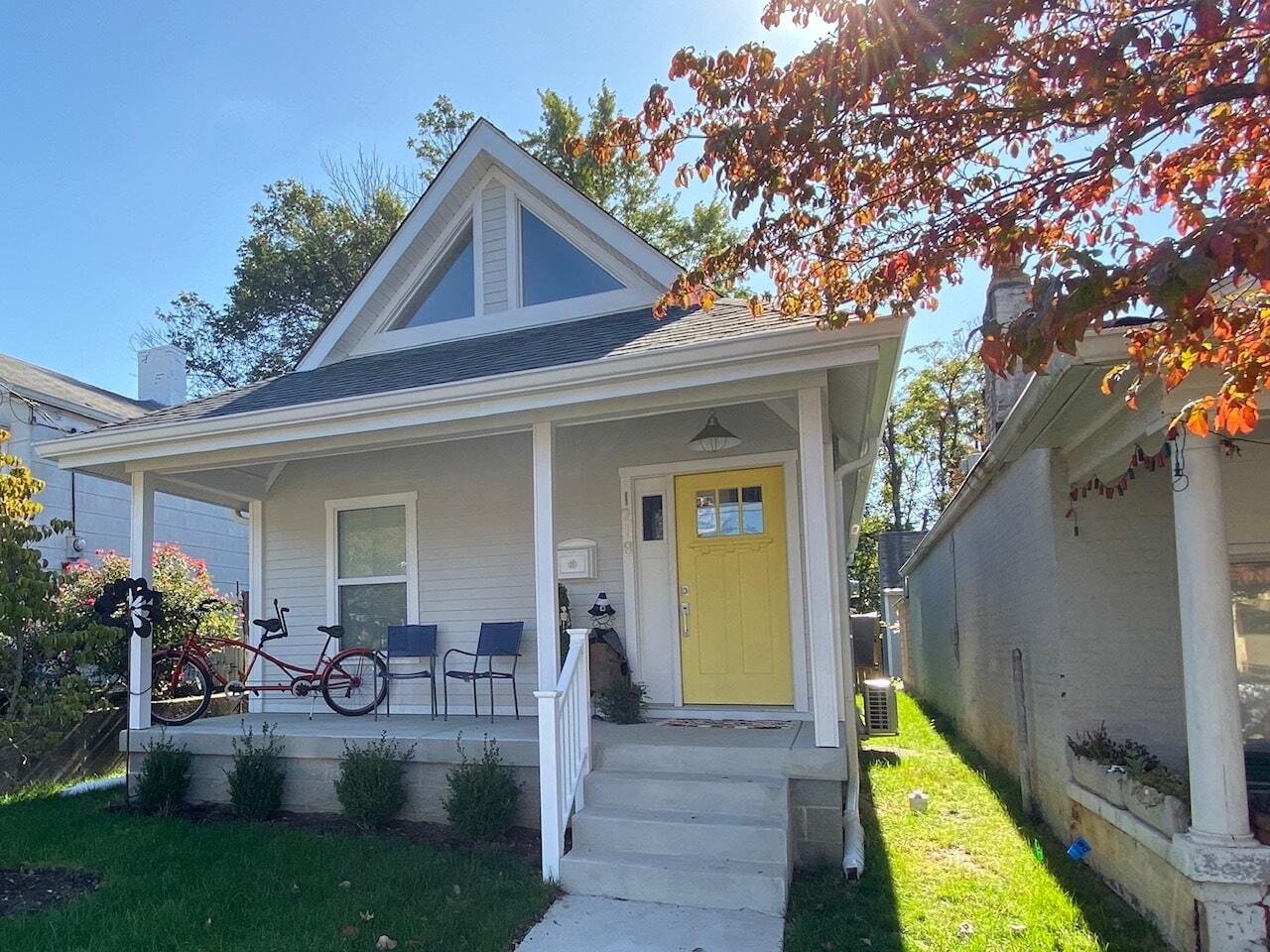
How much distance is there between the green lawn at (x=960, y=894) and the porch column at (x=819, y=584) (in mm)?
820

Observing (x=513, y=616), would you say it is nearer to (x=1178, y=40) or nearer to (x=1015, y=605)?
(x=1015, y=605)

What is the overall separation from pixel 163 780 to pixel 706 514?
4.34 metres

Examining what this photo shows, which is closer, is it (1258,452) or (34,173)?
(1258,452)

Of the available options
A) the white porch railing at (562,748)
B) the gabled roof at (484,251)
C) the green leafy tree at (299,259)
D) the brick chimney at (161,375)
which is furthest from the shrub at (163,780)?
the green leafy tree at (299,259)

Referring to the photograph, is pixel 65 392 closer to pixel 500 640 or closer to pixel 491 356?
pixel 491 356

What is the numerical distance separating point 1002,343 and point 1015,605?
4.94 metres

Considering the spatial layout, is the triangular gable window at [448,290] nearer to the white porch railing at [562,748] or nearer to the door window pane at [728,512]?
the door window pane at [728,512]

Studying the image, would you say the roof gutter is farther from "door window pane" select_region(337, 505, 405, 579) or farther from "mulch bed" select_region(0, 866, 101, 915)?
"mulch bed" select_region(0, 866, 101, 915)

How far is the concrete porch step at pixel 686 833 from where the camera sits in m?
4.41

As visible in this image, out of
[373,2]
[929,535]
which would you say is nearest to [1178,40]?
[373,2]

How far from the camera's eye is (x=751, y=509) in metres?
6.64

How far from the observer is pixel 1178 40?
3.12 m

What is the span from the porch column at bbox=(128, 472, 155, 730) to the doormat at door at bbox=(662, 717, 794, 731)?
397 cm

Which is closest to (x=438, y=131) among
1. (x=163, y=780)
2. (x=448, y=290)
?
(x=448, y=290)
